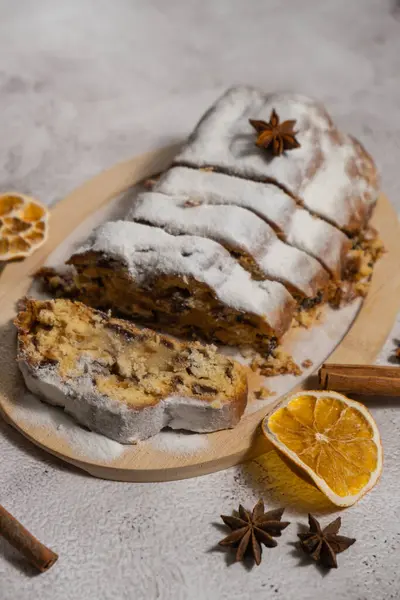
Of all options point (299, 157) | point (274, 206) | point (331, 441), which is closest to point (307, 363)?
point (331, 441)

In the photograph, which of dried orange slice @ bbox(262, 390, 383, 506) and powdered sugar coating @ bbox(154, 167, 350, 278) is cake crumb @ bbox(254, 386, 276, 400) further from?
powdered sugar coating @ bbox(154, 167, 350, 278)

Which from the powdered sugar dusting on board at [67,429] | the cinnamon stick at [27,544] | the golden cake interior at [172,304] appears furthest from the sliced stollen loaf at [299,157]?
the cinnamon stick at [27,544]

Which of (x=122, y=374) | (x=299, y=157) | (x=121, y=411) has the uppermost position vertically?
(x=299, y=157)

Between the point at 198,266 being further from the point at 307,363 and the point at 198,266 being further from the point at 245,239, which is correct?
the point at 307,363

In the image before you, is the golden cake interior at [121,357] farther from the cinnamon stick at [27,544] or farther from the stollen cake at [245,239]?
the cinnamon stick at [27,544]

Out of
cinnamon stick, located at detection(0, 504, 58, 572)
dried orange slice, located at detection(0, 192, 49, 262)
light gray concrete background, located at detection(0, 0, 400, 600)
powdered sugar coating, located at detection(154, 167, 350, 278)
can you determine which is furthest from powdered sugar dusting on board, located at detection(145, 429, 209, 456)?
dried orange slice, located at detection(0, 192, 49, 262)

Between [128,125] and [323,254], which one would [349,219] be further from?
[128,125]
